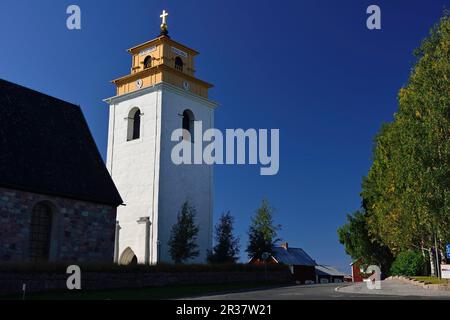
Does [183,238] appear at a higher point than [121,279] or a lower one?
higher

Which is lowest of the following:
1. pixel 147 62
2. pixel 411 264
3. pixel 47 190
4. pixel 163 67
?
pixel 411 264

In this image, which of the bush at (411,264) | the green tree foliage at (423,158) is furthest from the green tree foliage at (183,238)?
the bush at (411,264)

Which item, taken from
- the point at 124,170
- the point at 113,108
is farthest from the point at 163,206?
the point at 113,108

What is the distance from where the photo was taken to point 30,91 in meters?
36.2

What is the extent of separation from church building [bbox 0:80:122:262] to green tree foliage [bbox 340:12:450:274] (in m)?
19.1

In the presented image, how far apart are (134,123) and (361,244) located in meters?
24.1

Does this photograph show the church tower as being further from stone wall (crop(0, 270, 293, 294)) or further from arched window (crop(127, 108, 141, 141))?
stone wall (crop(0, 270, 293, 294))

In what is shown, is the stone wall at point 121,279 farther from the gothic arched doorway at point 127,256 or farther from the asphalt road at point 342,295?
the gothic arched doorway at point 127,256

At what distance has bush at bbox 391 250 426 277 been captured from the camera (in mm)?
37406

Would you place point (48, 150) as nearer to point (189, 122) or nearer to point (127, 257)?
point (127, 257)

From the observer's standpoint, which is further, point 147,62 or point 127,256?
point 147,62

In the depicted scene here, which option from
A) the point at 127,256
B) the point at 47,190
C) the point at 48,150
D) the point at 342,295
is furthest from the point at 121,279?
the point at 127,256

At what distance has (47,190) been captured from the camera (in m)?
31.2

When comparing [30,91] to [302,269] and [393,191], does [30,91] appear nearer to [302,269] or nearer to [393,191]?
[393,191]
